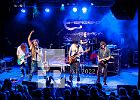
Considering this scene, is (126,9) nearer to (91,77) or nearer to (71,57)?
(71,57)

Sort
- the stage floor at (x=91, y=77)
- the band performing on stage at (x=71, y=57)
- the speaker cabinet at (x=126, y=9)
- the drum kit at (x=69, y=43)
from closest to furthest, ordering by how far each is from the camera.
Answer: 1. the speaker cabinet at (x=126, y=9)
2. the band performing on stage at (x=71, y=57)
3. the stage floor at (x=91, y=77)
4. the drum kit at (x=69, y=43)

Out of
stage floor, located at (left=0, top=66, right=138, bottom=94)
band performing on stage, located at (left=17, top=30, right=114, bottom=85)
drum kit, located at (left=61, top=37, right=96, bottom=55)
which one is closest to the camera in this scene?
band performing on stage, located at (left=17, top=30, right=114, bottom=85)

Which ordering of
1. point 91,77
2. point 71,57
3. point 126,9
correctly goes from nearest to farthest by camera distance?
point 126,9 → point 71,57 → point 91,77

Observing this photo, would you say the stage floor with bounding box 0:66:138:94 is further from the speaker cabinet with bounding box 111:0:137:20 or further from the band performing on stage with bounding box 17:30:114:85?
the speaker cabinet with bounding box 111:0:137:20

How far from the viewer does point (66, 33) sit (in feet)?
67.2

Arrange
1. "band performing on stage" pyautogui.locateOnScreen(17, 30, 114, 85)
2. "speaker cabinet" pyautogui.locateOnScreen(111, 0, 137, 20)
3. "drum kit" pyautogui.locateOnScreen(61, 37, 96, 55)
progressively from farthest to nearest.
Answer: "drum kit" pyautogui.locateOnScreen(61, 37, 96, 55), "band performing on stage" pyautogui.locateOnScreen(17, 30, 114, 85), "speaker cabinet" pyautogui.locateOnScreen(111, 0, 137, 20)

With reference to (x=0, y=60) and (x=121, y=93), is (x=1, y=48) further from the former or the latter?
(x=121, y=93)

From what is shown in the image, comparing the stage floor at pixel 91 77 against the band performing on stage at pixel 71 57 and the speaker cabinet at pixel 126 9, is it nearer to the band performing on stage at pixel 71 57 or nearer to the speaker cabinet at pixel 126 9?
the band performing on stage at pixel 71 57

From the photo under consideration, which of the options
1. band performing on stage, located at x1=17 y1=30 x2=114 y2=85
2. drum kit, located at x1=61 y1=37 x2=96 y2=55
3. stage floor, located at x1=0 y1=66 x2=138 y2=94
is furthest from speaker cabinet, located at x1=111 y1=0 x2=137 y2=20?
drum kit, located at x1=61 y1=37 x2=96 y2=55

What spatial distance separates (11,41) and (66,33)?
3.75m

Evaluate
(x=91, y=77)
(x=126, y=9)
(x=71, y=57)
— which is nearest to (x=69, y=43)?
(x=91, y=77)

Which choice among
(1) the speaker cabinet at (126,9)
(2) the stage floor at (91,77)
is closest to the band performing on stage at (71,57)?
(2) the stage floor at (91,77)

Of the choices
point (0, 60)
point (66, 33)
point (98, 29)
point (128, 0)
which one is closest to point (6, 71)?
point (0, 60)

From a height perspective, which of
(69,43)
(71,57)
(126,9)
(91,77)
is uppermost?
(126,9)
